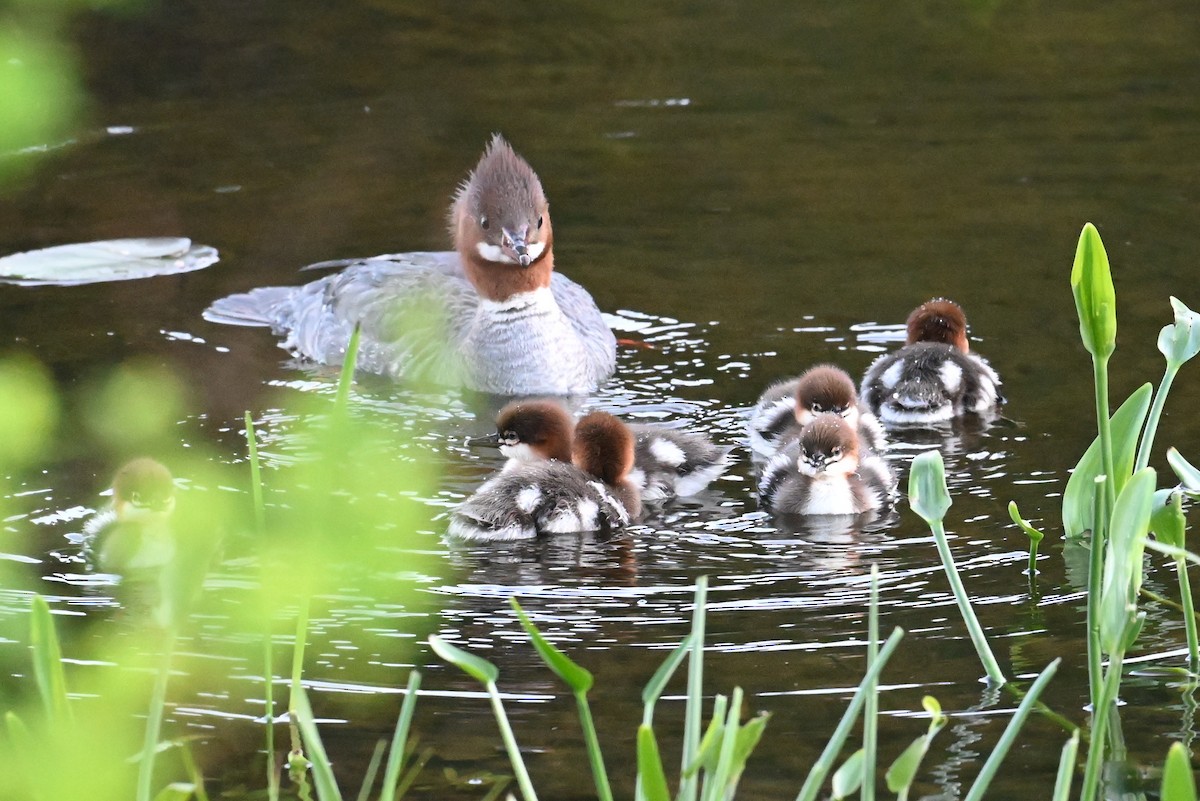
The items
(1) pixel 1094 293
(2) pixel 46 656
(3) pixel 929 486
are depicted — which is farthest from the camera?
(3) pixel 929 486

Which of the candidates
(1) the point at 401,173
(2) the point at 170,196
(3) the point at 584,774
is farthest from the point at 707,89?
(3) the point at 584,774

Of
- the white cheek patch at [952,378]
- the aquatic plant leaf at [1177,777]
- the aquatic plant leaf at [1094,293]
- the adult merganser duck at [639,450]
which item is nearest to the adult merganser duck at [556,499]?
the adult merganser duck at [639,450]

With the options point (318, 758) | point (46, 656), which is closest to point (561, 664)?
point (318, 758)

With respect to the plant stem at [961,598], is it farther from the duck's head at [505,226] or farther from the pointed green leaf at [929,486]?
the duck's head at [505,226]

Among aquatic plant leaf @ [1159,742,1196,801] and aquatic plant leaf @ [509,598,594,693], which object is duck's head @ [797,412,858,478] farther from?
aquatic plant leaf @ [1159,742,1196,801]

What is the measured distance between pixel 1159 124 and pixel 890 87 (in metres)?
1.64

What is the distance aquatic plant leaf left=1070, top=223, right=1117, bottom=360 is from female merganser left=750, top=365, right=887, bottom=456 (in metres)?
2.60

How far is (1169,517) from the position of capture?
372cm

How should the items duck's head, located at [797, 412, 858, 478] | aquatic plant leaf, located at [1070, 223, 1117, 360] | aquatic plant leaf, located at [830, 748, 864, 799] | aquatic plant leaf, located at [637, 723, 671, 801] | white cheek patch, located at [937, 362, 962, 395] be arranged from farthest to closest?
white cheek patch, located at [937, 362, 962, 395]
duck's head, located at [797, 412, 858, 478]
aquatic plant leaf, located at [1070, 223, 1117, 360]
aquatic plant leaf, located at [830, 748, 864, 799]
aquatic plant leaf, located at [637, 723, 671, 801]

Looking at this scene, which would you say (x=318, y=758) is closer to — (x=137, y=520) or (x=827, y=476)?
(x=137, y=520)

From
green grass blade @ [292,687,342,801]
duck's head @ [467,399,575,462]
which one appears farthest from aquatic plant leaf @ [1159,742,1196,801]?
duck's head @ [467,399,575,462]

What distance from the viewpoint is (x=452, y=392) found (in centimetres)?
736

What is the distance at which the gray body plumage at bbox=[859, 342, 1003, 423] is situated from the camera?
21.0 ft

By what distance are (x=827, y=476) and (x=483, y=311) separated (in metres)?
2.44
